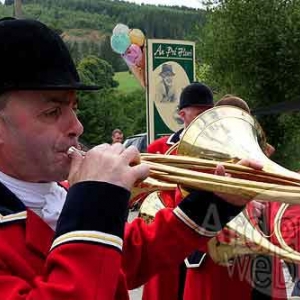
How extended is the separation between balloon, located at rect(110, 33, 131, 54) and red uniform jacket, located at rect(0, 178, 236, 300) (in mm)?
10250

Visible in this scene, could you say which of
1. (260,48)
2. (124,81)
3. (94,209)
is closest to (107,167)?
(94,209)

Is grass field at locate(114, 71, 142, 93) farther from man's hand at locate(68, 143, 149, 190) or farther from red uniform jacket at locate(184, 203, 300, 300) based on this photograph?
man's hand at locate(68, 143, 149, 190)

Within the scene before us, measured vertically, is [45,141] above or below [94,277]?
above

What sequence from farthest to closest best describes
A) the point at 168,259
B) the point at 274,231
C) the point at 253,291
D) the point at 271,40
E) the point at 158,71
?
the point at 271,40 < the point at 158,71 < the point at 253,291 < the point at 274,231 < the point at 168,259

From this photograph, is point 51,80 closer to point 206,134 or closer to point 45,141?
point 45,141

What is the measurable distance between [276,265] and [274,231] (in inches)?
18.9

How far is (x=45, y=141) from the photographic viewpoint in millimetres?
1519

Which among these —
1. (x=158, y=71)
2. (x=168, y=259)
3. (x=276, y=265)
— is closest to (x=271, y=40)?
(x=158, y=71)

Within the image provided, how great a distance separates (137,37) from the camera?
11945mm

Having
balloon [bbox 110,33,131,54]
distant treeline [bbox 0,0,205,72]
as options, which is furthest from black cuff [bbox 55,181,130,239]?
distant treeline [bbox 0,0,205,72]

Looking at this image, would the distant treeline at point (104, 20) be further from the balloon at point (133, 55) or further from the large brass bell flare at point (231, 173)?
the large brass bell flare at point (231, 173)

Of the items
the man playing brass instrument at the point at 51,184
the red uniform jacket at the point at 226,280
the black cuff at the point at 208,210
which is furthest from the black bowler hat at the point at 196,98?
the man playing brass instrument at the point at 51,184

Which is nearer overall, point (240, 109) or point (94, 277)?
point (94, 277)

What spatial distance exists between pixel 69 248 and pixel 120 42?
35.2 feet
